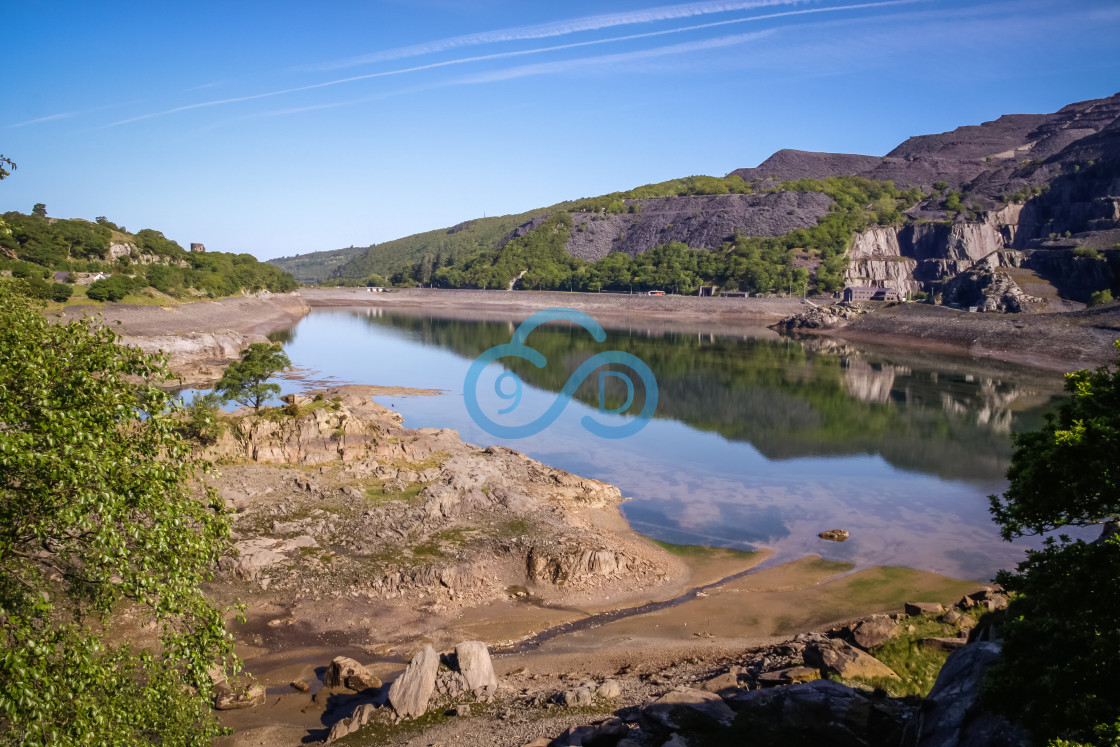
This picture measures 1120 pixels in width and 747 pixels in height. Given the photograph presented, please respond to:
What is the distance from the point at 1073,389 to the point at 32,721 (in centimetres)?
1297

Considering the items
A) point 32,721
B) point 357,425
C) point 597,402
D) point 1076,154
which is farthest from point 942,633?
point 1076,154

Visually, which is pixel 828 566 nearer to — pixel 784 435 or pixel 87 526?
pixel 784 435

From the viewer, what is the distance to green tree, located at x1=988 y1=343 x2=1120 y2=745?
7.45m

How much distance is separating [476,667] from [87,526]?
349 inches

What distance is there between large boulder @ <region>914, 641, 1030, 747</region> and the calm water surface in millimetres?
13874

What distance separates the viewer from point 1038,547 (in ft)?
80.4

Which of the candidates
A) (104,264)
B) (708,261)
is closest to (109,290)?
(104,264)

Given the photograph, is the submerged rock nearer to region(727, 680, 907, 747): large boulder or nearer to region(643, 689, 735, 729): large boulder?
region(727, 680, 907, 747): large boulder

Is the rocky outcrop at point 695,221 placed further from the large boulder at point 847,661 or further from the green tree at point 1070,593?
the green tree at point 1070,593

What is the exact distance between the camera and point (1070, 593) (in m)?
8.16

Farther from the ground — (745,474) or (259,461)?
(259,461)

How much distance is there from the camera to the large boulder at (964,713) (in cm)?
803

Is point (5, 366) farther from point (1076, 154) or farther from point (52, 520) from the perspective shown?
point (1076, 154)

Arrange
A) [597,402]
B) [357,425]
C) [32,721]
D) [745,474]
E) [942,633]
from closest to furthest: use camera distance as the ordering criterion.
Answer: [32,721]
[942,633]
[357,425]
[745,474]
[597,402]
